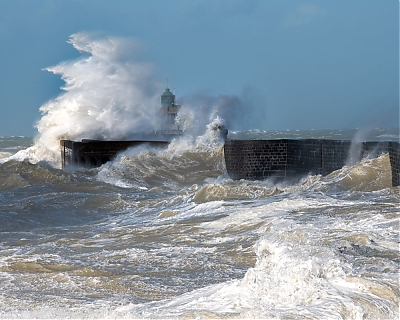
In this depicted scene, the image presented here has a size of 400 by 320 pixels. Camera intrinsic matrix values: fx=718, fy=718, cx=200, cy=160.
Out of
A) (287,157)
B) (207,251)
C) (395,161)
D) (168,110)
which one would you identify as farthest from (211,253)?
(168,110)

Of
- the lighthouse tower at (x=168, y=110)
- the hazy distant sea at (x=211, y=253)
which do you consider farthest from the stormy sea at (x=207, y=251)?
the lighthouse tower at (x=168, y=110)

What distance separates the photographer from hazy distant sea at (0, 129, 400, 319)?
195 inches

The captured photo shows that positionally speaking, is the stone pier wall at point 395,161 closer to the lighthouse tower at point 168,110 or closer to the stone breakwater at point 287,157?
the stone breakwater at point 287,157

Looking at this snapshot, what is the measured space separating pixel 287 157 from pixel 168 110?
2066cm

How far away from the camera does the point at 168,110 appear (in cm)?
3712

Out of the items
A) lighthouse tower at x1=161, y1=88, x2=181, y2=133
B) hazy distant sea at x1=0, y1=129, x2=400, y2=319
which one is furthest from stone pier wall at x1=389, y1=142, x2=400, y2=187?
lighthouse tower at x1=161, y1=88, x2=181, y2=133

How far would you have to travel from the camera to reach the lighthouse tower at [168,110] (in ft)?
115

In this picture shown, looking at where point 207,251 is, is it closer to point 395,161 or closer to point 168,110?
point 395,161

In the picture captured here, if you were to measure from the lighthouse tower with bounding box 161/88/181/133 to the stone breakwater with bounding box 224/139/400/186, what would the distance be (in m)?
16.2

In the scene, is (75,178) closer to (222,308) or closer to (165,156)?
(165,156)

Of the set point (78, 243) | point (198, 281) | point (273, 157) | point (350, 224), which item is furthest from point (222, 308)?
point (273, 157)

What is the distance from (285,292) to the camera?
16.1 ft

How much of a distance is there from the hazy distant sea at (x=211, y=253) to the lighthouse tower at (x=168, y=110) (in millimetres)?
19870

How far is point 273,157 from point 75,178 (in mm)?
5468
